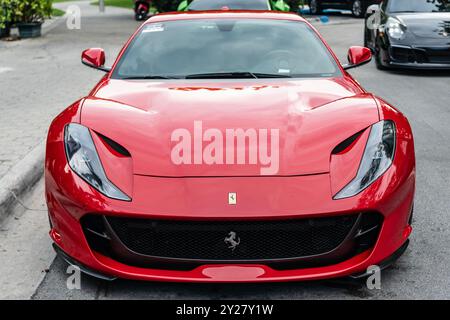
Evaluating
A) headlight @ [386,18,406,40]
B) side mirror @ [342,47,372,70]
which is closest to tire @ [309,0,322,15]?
headlight @ [386,18,406,40]

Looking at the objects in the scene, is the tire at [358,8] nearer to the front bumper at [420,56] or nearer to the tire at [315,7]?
the tire at [315,7]

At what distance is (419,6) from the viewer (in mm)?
12602

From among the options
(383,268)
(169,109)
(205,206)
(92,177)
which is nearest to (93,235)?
(92,177)

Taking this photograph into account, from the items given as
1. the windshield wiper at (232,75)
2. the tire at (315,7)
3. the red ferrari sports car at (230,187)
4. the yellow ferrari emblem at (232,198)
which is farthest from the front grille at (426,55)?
the tire at (315,7)

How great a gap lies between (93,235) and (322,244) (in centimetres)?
103

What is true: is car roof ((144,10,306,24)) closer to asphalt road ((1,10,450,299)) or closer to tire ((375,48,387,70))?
asphalt road ((1,10,450,299))

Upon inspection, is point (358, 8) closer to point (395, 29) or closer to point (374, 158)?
point (395, 29)

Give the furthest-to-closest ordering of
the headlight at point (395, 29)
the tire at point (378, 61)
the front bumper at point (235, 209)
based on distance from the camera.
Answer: the tire at point (378, 61) < the headlight at point (395, 29) < the front bumper at point (235, 209)

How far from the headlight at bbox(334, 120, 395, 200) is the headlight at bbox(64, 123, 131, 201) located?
1010 mm

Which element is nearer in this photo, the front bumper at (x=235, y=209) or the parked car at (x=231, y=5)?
the front bumper at (x=235, y=209)

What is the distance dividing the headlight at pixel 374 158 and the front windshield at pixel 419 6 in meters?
9.21

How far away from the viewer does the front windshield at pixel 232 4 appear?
12.7 m

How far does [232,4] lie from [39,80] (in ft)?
11.6

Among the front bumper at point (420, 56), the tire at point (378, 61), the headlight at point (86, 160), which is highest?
the headlight at point (86, 160)
